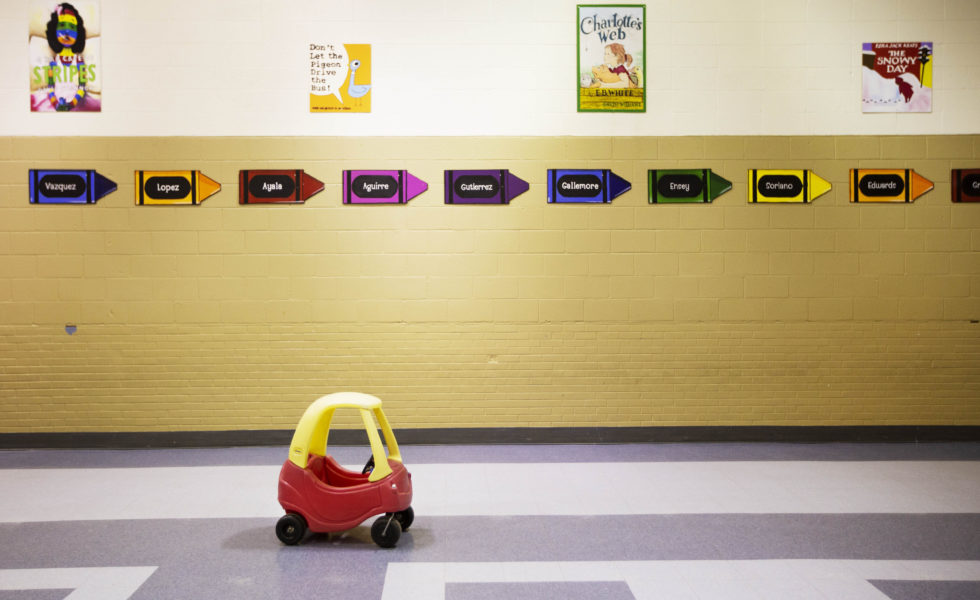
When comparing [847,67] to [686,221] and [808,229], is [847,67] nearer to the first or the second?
[808,229]

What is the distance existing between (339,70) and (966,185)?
224 inches

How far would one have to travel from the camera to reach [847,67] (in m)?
5.62

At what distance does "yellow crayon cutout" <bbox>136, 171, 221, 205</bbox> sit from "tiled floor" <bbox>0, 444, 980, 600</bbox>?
7.27 ft

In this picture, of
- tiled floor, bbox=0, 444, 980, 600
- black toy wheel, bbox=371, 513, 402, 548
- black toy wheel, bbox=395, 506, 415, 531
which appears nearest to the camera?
tiled floor, bbox=0, 444, 980, 600

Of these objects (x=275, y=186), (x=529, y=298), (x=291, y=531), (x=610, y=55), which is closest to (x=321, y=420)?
(x=291, y=531)

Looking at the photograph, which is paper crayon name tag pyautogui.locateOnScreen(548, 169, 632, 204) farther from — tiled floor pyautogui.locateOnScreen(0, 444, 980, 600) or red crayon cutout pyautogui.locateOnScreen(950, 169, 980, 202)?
red crayon cutout pyautogui.locateOnScreen(950, 169, 980, 202)

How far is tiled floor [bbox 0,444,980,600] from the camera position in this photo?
2859mm

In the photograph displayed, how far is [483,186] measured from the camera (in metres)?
5.61

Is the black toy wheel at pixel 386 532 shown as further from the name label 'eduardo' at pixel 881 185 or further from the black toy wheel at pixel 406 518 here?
the name label 'eduardo' at pixel 881 185

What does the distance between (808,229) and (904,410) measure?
1.85 m

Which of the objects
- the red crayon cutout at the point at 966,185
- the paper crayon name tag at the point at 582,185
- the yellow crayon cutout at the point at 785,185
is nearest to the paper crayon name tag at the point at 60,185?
the paper crayon name tag at the point at 582,185

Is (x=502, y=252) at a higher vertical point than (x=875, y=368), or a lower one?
higher

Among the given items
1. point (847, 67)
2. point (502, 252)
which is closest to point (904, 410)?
point (847, 67)

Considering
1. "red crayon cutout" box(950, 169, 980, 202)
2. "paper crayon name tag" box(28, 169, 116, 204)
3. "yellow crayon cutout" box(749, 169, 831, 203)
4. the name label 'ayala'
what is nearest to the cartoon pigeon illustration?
the name label 'ayala'
